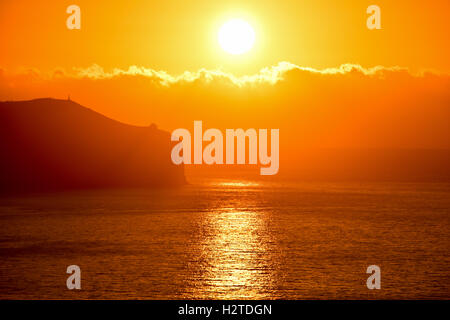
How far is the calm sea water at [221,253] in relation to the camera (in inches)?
2117

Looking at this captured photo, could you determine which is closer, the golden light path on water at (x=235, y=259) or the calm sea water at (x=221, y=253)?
the golden light path on water at (x=235, y=259)

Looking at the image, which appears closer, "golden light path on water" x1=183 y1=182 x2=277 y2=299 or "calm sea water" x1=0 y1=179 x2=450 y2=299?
"golden light path on water" x1=183 y1=182 x2=277 y2=299

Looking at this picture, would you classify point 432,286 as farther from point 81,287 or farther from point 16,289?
point 16,289

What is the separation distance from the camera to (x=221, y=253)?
247 feet

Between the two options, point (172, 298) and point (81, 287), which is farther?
point (81, 287)

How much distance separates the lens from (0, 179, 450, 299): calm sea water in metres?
53.8

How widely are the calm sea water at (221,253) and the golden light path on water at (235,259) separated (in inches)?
4.7

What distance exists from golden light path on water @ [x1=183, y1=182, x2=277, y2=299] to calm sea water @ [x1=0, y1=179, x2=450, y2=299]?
120mm

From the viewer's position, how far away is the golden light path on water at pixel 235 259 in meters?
53.0

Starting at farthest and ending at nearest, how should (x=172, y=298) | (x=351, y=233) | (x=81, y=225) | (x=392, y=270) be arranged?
(x=81, y=225), (x=351, y=233), (x=392, y=270), (x=172, y=298)

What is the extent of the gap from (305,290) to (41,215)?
84995 mm
